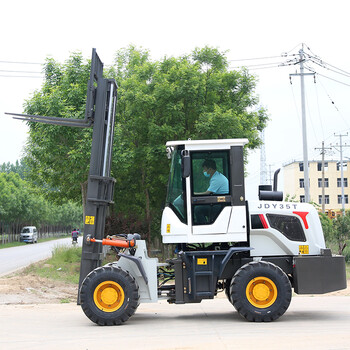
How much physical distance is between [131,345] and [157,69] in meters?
18.5

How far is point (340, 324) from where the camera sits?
31.0 ft

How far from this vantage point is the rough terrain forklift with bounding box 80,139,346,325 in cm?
948

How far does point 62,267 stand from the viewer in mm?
21609

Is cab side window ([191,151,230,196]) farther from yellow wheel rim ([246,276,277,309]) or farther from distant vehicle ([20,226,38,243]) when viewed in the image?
distant vehicle ([20,226,38,243])

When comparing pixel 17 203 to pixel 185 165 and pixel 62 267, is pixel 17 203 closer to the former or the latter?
pixel 62 267

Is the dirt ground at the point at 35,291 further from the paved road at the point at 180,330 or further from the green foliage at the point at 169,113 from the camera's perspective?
the green foliage at the point at 169,113

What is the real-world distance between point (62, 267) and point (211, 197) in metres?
13.2

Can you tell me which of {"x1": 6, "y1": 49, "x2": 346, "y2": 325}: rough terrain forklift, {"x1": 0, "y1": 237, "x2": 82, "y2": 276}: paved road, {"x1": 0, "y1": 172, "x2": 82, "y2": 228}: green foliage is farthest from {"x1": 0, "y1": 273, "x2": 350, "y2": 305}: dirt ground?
{"x1": 0, "y1": 172, "x2": 82, "y2": 228}: green foliage

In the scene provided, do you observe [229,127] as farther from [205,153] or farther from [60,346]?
[60,346]

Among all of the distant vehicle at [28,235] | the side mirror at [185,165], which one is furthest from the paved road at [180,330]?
the distant vehicle at [28,235]

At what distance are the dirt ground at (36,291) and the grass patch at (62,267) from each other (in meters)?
0.76

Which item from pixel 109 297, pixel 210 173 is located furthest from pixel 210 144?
pixel 109 297

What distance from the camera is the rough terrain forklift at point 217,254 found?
9.48 m

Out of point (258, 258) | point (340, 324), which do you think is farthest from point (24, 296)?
point (340, 324)
